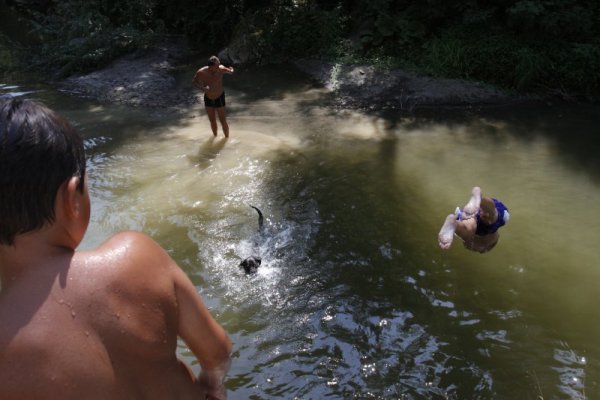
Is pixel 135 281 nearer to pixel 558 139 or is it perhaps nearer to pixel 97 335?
pixel 97 335

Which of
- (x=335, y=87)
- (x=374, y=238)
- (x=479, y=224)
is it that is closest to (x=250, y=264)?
(x=374, y=238)

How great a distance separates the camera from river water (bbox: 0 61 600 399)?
4.04 m

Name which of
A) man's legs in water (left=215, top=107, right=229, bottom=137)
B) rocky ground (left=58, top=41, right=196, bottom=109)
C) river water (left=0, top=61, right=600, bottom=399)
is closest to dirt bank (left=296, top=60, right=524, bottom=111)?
river water (left=0, top=61, right=600, bottom=399)

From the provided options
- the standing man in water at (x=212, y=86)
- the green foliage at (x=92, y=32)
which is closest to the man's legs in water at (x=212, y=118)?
the standing man in water at (x=212, y=86)

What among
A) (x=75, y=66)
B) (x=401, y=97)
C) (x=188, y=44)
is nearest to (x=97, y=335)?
(x=401, y=97)

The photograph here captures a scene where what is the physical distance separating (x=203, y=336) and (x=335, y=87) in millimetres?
9539

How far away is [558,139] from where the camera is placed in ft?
26.9

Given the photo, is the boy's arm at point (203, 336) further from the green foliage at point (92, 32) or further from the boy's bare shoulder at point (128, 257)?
the green foliage at point (92, 32)

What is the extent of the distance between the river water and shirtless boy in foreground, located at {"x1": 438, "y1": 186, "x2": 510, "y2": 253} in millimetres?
422

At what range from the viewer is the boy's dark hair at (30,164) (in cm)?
115

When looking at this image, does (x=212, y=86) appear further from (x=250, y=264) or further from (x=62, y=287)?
(x=62, y=287)

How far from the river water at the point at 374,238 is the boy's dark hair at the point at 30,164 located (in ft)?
9.70

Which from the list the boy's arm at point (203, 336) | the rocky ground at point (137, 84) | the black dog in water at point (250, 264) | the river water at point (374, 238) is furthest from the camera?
the rocky ground at point (137, 84)

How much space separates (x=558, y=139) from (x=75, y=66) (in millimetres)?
10837
